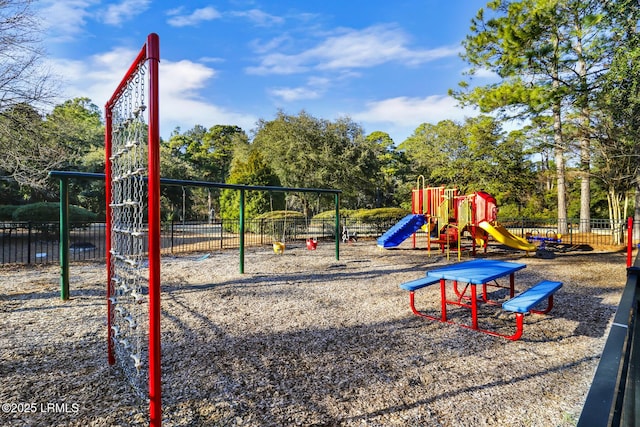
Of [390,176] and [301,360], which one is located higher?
[390,176]

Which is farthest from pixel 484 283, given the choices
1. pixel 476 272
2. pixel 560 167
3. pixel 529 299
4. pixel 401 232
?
pixel 560 167

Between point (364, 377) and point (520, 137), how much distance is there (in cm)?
1710

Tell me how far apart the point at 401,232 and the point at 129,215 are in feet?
31.4

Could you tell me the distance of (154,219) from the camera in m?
1.89

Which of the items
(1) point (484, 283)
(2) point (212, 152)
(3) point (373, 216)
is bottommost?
(1) point (484, 283)

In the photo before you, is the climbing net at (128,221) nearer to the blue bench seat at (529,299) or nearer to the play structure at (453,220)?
the blue bench seat at (529,299)

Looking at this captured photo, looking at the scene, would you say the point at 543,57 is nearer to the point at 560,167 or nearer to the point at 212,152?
the point at 560,167

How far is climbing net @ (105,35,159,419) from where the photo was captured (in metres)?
1.96

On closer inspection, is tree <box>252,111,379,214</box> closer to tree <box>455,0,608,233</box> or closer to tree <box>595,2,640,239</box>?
tree <box>455,0,608,233</box>

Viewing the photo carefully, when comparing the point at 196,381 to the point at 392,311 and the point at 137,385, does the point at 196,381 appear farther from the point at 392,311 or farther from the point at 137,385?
the point at 392,311

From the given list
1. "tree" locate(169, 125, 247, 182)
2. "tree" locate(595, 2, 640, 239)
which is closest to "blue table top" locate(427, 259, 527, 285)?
"tree" locate(595, 2, 640, 239)

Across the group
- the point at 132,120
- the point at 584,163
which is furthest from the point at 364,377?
the point at 584,163

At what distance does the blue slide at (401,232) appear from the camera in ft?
36.0

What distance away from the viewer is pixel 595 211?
2259 cm
